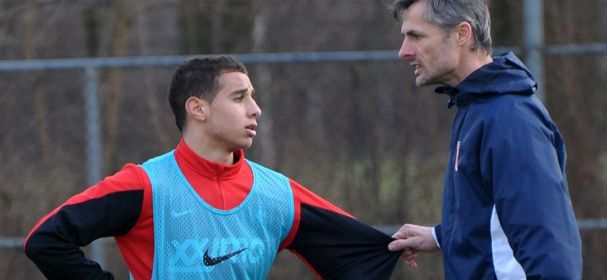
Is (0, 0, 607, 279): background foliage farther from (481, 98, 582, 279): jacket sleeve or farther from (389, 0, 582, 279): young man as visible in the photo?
(481, 98, 582, 279): jacket sleeve

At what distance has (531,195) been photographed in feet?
11.4

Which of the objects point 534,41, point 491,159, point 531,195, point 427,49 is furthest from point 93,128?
point 531,195

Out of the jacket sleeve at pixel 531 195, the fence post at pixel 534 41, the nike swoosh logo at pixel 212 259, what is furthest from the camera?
the fence post at pixel 534 41

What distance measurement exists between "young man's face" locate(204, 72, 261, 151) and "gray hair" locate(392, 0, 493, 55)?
2.80 feet

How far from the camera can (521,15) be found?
7.73m

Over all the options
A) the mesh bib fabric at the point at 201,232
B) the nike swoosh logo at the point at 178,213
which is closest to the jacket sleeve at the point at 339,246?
the mesh bib fabric at the point at 201,232

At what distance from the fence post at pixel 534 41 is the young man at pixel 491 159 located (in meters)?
3.15

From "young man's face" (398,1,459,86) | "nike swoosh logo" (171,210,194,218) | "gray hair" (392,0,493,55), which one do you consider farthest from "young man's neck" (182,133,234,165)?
"gray hair" (392,0,493,55)

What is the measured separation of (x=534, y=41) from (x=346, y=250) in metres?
2.97

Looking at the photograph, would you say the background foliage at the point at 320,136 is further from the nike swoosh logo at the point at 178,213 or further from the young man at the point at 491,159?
the young man at the point at 491,159

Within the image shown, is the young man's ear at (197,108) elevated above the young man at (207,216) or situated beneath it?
elevated above

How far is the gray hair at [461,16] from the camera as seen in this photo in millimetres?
3844

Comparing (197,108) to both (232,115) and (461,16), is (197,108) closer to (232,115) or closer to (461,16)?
(232,115)

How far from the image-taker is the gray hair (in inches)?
151
